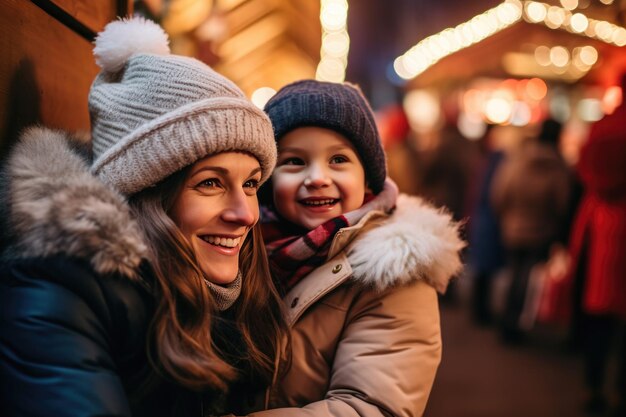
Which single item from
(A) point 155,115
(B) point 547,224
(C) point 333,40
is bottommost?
(A) point 155,115

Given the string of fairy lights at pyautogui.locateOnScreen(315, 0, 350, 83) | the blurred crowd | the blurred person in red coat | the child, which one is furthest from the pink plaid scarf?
the string of fairy lights at pyautogui.locateOnScreen(315, 0, 350, 83)

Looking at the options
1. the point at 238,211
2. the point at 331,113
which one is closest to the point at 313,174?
the point at 331,113

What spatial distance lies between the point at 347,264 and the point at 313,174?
1.28ft

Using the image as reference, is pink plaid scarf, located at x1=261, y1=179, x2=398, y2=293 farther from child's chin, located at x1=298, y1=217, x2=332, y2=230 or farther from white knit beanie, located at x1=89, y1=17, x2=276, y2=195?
white knit beanie, located at x1=89, y1=17, x2=276, y2=195

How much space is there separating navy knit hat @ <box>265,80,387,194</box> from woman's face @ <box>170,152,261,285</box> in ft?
1.70

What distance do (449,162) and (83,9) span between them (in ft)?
18.8

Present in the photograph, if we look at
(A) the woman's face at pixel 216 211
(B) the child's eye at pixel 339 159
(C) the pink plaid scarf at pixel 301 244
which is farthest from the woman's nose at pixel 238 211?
(B) the child's eye at pixel 339 159

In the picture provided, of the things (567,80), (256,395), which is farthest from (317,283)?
(567,80)

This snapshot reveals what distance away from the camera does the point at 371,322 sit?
196 centimetres

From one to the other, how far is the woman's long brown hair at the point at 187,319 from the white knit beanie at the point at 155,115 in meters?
0.09

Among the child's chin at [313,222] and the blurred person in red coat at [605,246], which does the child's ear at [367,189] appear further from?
the blurred person in red coat at [605,246]

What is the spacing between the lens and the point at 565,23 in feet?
28.4

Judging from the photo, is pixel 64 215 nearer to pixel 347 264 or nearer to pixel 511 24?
pixel 347 264

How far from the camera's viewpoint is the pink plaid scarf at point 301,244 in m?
2.10
